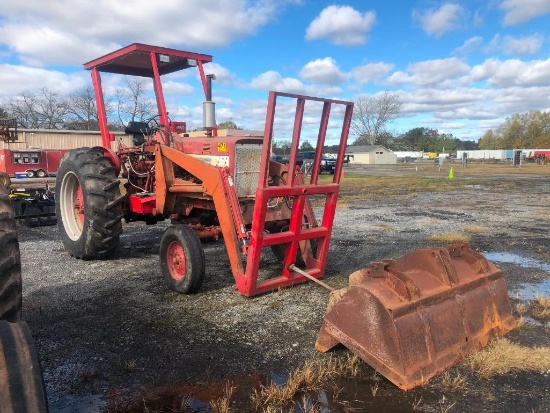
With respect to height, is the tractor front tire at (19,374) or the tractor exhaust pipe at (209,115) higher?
the tractor exhaust pipe at (209,115)

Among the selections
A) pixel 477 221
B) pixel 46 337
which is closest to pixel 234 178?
pixel 46 337

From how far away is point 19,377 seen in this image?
180 centimetres

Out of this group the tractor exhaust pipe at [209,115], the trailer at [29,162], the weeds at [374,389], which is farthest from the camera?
the trailer at [29,162]

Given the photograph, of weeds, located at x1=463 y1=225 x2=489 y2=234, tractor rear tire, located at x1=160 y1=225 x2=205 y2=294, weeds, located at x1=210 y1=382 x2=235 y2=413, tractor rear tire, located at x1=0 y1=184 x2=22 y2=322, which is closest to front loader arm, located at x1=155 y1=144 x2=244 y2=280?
tractor rear tire, located at x1=160 y1=225 x2=205 y2=294

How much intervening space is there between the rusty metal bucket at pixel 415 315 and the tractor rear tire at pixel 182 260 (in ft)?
5.83

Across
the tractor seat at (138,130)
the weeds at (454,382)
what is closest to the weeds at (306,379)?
the weeds at (454,382)

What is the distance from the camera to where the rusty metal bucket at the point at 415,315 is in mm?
3168

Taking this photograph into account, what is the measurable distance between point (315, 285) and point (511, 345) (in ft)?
7.25

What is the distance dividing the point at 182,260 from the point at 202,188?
83 cm

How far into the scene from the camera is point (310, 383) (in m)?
3.22

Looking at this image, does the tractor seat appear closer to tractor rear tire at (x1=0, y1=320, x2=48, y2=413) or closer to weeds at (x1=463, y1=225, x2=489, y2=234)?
tractor rear tire at (x1=0, y1=320, x2=48, y2=413)

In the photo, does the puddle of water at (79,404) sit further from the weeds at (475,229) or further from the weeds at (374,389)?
the weeds at (475,229)

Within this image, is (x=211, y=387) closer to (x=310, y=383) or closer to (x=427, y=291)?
(x=310, y=383)

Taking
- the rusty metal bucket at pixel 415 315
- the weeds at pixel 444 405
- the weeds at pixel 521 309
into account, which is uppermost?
the rusty metal bucket at pixel 415 315
